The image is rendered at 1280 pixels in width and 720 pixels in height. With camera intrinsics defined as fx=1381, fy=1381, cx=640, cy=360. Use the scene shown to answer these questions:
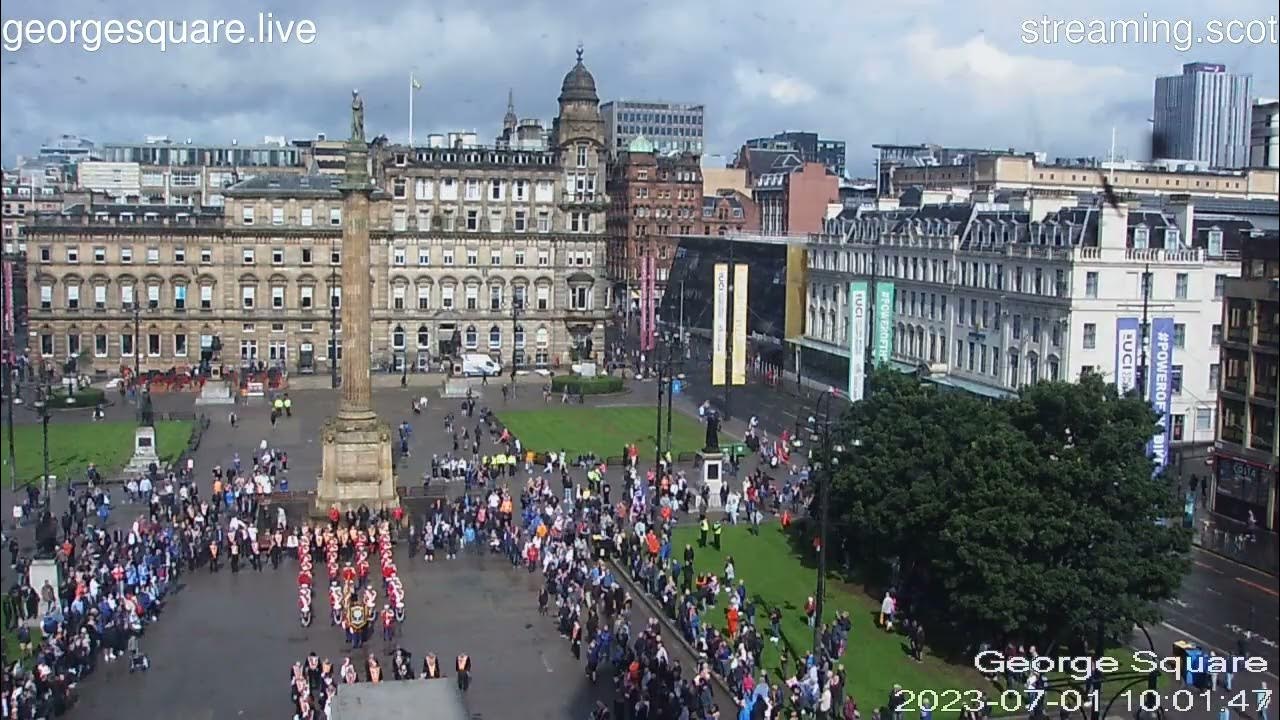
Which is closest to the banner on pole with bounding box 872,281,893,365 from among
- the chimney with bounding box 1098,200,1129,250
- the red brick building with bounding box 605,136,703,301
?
the chimney with bounding box 1098,200,1129,250

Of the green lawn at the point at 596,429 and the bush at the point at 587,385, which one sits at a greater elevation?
the bush at the point at 587,385

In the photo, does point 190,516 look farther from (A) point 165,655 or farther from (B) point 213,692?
(B) point 213,692

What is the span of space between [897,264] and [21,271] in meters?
56.1

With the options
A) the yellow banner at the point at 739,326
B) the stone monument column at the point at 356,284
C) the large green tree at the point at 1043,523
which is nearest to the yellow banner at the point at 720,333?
the yellow banner at the point at 739,326

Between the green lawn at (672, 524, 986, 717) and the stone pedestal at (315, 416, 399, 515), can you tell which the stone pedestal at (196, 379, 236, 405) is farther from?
the green lawn at (672, 524, 986, 717)

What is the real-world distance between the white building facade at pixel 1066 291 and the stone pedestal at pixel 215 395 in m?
36.0

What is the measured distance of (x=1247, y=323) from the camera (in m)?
48.3

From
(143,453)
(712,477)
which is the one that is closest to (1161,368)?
(712,477)

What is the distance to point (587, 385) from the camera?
81.6 m

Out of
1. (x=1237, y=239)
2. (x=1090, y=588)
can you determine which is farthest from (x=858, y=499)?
(x=1237, y=239)

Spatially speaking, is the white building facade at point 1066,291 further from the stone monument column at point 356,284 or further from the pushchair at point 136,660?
the pushchair at point 136,660

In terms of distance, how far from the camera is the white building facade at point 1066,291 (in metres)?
61.4

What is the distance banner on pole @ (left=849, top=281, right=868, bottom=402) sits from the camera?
61.8 metres

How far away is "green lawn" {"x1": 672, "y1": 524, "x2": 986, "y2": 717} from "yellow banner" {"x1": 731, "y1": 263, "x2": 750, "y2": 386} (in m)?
21.6
